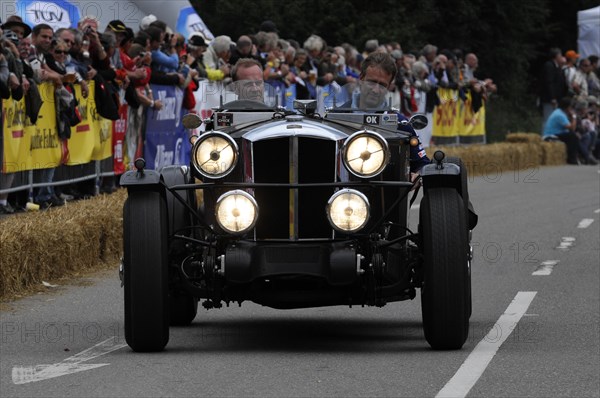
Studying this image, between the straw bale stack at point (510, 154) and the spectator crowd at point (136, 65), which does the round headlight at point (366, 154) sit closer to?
the spectator crowd at point (136, 65)

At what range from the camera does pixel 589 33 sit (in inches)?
1857

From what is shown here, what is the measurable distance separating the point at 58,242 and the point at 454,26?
3395 cm

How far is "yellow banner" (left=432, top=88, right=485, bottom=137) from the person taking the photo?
33.5 metres

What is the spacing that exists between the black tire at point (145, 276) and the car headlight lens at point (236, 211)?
1.11 feet

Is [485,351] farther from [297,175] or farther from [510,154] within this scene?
[510,154]

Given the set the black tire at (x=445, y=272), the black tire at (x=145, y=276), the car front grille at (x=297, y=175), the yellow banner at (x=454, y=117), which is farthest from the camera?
the yellow banner at (x=454, y=117)

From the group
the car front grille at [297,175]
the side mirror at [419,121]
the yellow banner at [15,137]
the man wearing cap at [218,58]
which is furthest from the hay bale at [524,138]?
the car front grille at [297,175]

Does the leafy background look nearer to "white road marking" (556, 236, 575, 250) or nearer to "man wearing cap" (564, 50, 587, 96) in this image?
"man wearing cap" (564, 50, 587, 96)

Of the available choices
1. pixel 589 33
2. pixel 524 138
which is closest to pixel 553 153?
pixel 524 138

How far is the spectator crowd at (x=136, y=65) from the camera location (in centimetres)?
1658

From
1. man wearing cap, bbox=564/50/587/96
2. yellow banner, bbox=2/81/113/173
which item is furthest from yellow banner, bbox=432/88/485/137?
yellow banner, bbox=2/81/113/173

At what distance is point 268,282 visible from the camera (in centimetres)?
931

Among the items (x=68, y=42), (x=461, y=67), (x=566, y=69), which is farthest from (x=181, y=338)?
(x=566, y=69)

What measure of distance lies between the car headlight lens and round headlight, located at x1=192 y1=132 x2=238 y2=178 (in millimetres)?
143
